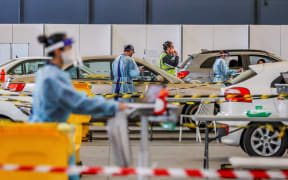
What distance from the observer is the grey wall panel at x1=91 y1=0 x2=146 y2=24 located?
23359 mm

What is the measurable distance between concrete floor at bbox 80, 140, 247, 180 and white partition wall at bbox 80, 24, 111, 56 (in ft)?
33.2

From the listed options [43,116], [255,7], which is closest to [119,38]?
[255,7]

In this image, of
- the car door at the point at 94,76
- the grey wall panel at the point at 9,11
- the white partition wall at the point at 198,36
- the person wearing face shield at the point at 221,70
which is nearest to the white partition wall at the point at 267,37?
the white partition wall at the point at 198,36

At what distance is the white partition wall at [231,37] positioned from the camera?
68.4ft

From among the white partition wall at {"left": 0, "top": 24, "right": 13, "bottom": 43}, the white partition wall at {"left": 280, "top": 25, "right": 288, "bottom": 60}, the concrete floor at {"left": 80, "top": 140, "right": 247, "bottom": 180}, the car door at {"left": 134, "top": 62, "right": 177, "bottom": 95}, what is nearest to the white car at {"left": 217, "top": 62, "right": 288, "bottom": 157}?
the concrete floor at {"left": 80, "top": 140, "right": 247, "bottom": 180}

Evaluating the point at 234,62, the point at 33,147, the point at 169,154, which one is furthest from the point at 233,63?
the point at 33,147

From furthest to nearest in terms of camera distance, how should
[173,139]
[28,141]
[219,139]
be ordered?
[173,139] → [219,139] → [28,141]

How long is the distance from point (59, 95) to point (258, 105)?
462 cm

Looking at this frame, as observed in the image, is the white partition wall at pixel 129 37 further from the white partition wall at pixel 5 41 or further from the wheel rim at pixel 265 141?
the wheel rim at pixel 265 141

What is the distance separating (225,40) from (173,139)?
34.3 feet

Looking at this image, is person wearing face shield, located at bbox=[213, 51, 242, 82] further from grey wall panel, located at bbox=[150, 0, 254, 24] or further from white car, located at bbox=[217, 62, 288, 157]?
grey wall panel, located at bbox=[150, 0, 254, 24]

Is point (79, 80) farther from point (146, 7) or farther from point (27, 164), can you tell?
point (146, 7)

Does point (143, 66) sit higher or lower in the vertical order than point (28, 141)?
higher

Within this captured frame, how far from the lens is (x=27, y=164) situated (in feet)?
13.6
